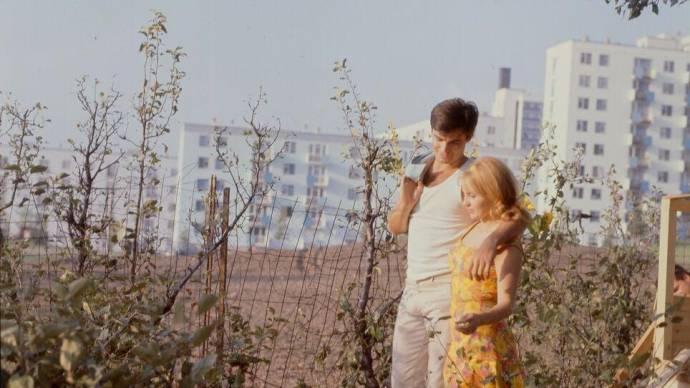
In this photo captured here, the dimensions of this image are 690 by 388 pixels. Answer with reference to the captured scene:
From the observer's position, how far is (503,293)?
3.55 metres

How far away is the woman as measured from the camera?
3557 mm

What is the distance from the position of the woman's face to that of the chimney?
371 feet

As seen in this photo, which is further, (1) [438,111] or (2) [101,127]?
(2) [101,127]

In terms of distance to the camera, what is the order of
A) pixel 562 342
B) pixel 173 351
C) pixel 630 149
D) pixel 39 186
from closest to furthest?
1. pixel 173 351
2. pixel 39 186
3. pixel 562 342
4. pixel 630 149

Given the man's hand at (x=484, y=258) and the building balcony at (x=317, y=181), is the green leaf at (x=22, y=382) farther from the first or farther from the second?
the building balcony at (x=317, y=181)

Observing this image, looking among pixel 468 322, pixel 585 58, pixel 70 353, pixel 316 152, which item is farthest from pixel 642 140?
pixel 70 353

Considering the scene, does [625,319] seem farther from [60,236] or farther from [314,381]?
[60,236]

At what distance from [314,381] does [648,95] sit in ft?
311

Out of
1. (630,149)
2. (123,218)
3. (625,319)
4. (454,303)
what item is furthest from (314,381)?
(630,149)

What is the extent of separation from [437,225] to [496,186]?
423mm

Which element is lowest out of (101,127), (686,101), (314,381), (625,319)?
(314,381)

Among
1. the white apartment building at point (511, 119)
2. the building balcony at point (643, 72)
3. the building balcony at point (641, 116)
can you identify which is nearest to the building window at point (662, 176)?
the building balcony at point (641, 116)

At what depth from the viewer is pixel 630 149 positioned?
96250 mm

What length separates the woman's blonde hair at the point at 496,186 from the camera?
11.7 feet
